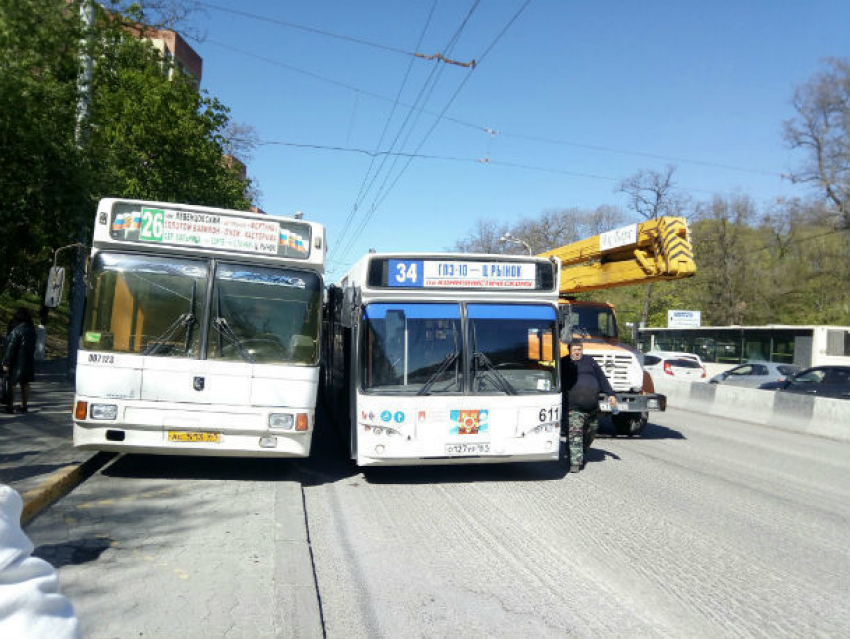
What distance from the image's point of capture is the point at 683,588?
484cm

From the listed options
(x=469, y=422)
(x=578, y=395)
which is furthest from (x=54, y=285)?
(x=578, y=395)

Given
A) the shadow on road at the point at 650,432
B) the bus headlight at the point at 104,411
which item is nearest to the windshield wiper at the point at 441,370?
the bus headlight at the point at 104,411

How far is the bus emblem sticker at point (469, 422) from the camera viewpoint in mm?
7922

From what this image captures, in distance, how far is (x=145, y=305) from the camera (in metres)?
7.68

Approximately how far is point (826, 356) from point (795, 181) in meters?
12.8

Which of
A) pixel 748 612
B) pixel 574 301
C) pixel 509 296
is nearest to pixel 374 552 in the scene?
pixel 748 612

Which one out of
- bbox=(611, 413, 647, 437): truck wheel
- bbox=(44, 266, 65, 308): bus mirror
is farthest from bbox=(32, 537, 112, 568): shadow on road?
bbox=(611, 413, 647, 437): truck wheel

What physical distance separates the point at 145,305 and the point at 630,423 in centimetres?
882

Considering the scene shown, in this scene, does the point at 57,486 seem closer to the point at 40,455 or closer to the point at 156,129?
the point at 40,455

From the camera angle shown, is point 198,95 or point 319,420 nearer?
point 319,420

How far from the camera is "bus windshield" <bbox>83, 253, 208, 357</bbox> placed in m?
7.54

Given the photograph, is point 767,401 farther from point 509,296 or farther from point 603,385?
point 509,296

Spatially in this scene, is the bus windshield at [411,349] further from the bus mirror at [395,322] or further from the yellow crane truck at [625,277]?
the yellow crane truck at [625,277]

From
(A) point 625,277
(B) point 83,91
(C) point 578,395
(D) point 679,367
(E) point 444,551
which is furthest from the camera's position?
(D) point 679,367
